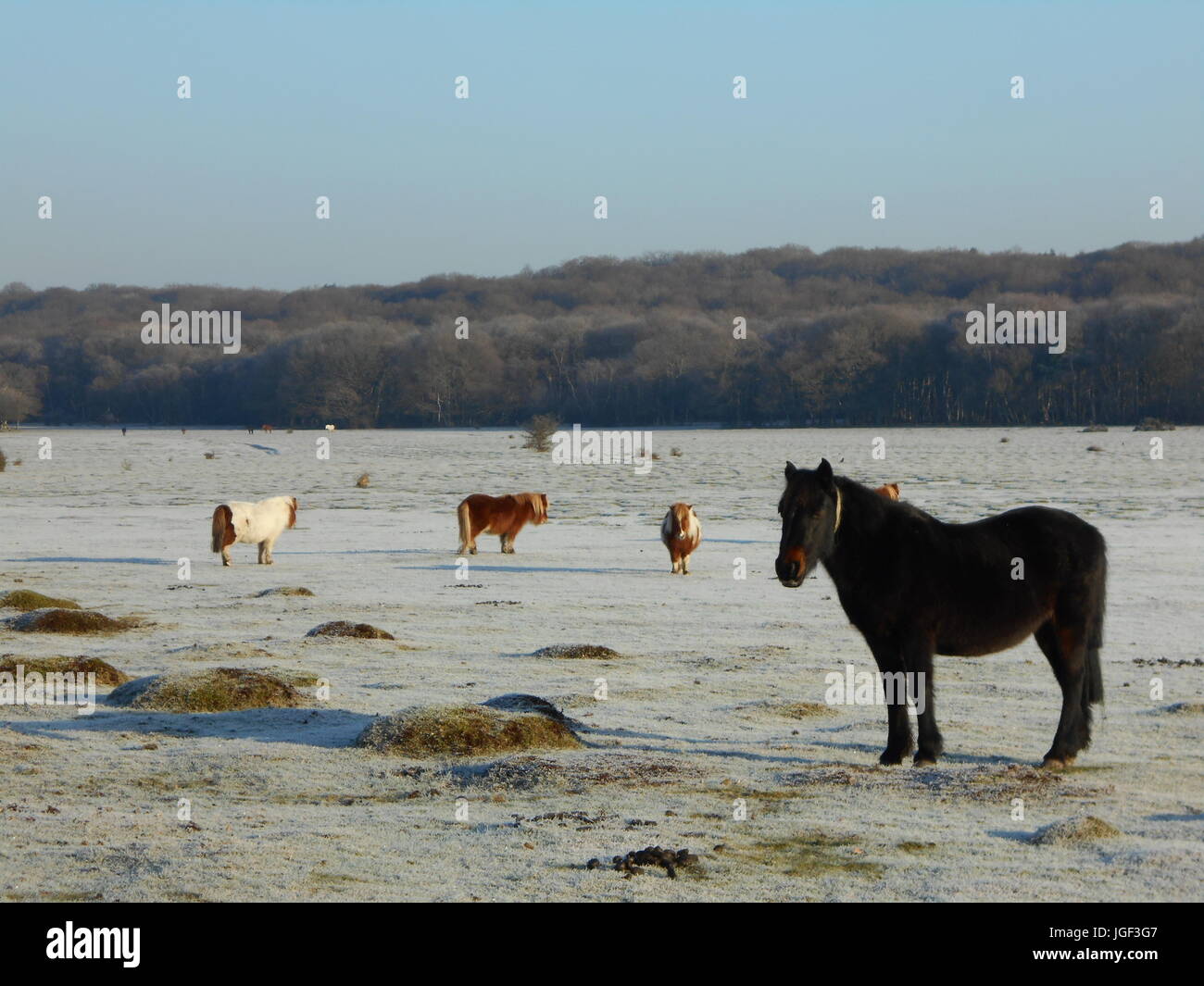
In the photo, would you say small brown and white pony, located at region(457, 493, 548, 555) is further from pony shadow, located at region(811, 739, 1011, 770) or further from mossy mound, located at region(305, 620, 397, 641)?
pony shadow, located at region(811, 739, 1011, 770)

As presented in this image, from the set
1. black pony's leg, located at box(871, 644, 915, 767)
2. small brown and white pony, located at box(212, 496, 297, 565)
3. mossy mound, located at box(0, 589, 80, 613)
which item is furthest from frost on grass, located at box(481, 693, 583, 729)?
small brown and white pony, located at box(212, 496, 297, 565)

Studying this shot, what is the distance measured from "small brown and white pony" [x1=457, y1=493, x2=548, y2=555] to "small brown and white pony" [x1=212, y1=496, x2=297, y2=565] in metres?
2.75

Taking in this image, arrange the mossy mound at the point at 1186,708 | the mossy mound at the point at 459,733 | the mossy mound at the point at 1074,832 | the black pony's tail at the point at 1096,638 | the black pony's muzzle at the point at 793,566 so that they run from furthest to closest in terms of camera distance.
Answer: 1. the mossy mound at the point at 1186,708
2. the mossy mound at the point at 459,733
3. the black pony's tail at the point at 1096,638
4. the black pony's muzzle at the point at 793,566
5. the mossy mound at the point at 1074,832

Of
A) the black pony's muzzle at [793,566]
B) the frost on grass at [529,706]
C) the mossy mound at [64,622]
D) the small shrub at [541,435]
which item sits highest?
the small shrub at [541,435]

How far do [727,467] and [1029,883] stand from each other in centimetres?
4259

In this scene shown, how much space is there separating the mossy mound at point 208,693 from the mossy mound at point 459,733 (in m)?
1.36

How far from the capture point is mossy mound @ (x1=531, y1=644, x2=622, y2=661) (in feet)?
38.1

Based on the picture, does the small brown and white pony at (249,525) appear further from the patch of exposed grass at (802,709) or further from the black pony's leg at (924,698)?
the black pony's leg at (924,698)

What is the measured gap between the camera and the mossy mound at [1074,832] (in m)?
6.02

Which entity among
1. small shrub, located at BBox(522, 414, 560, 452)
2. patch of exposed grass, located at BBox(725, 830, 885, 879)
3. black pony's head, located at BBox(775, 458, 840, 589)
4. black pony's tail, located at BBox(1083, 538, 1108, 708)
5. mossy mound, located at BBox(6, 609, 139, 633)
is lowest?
patch of exposed grass, located at BBox(725, 830, 885, 879)

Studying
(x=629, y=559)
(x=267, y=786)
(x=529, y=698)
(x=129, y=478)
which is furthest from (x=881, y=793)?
(x=129, y=478)

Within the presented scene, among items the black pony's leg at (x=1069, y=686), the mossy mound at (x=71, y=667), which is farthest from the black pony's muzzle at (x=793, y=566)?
the mossy mound at (x=71, y=667)

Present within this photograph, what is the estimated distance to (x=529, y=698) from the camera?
29.1ft
